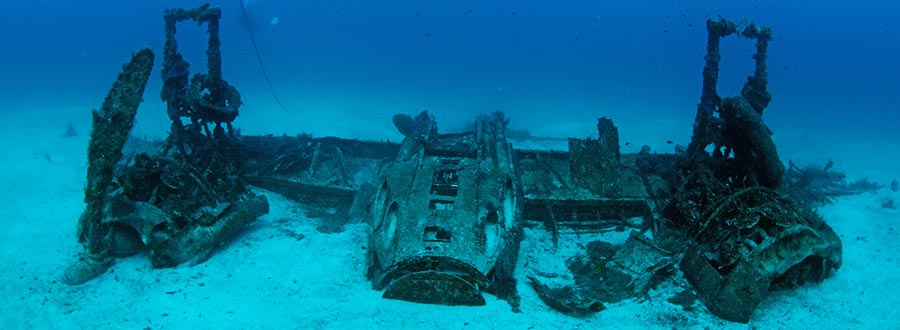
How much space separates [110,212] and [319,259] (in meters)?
3.32

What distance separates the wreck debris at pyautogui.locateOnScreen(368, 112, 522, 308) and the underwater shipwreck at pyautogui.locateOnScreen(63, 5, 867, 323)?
0.03m

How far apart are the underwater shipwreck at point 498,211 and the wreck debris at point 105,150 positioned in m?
0.02

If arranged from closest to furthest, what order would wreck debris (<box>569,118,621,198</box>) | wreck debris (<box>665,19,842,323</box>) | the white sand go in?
the white sand
wreck debris (<box>665,19,842,323</box>)
wreck debris (<box>569,118,621,198</box>)

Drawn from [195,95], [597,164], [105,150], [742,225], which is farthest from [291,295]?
[597,164]

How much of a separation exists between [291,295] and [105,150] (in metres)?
3.72

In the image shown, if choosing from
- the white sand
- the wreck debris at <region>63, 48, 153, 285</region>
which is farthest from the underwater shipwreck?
the white sand

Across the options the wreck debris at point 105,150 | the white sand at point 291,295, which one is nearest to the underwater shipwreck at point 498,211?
the wreck debris at point 105,150

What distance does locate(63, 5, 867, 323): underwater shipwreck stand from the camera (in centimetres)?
619

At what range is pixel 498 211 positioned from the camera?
7125 millimetres

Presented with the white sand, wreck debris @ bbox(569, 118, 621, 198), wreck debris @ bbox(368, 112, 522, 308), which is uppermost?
wreck debris @ bbox(569, 118, 621, 198)

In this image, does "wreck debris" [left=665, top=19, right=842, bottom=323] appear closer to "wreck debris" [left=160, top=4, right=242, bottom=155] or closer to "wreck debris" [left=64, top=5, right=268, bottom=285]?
"wreck debris" [left=64, top=5, right=268, bottom=285]

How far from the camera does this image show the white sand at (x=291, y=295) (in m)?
5.75

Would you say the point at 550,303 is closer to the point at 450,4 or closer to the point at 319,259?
the point at 319,259

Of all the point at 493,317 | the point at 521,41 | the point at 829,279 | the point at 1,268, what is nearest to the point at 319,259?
the point at 493,317
